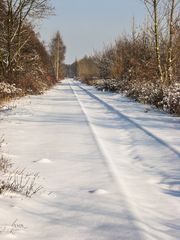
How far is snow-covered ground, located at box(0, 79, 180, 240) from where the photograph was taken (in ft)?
13.6

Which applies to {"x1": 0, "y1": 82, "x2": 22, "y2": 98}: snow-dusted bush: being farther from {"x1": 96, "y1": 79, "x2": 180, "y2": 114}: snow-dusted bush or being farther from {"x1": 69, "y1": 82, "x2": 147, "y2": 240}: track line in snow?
{"x1": 69, "y1": 82, "x2": 147, "y2": 240}: track line in snow

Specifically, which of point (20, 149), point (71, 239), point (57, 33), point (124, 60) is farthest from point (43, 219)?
point (57, 33)

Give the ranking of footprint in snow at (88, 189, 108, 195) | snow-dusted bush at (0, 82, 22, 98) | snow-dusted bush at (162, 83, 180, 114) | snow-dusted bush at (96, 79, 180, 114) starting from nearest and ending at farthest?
footprint in snow at (88, 189, 108, 195)
snow-dusted bush at (162, 83, 180, 114)
snow-dusted bush at (96, 79, 180, 114)
snow-dusted bush at (0, 82, 22, 98)

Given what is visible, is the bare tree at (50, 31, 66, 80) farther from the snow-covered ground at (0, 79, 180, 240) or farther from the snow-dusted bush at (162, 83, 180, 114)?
the snow-covered ground at (0, 79, 180, 240)

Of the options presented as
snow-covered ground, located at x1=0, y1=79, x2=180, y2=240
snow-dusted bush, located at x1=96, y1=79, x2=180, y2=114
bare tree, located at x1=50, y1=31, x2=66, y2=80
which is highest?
bare tree, located at x1=50, y1=31, x2=66, y2=80

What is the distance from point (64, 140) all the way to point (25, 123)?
3173 millimetres

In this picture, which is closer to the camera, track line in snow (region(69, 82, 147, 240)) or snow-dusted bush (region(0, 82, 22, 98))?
track line in snow (region(69, 82, 147, 240))

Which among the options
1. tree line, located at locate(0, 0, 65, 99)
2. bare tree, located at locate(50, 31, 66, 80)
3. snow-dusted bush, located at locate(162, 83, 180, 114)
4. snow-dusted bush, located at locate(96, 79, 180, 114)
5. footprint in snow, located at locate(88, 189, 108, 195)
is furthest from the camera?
bare tree, located at locate(50, 31, 66, 80)

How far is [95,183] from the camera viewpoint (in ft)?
19.0

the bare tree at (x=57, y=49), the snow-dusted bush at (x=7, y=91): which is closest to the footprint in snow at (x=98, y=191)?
the snow-dusted bush at (x=7, y=91)

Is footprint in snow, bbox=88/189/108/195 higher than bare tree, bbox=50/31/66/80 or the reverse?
the reverse

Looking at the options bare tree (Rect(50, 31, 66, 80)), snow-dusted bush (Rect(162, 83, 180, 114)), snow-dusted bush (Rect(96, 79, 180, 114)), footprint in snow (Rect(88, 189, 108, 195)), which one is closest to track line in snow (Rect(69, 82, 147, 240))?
footprint in snow (Rect(88, 189, 108, 195))

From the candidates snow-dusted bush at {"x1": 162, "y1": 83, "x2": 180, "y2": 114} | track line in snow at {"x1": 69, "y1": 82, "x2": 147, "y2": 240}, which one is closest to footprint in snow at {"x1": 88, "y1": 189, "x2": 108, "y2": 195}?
track line in snow at {"x1": 69, "y1": 82, "x2": 147, "y2": 240}

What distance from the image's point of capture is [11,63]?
26531 millimetres
